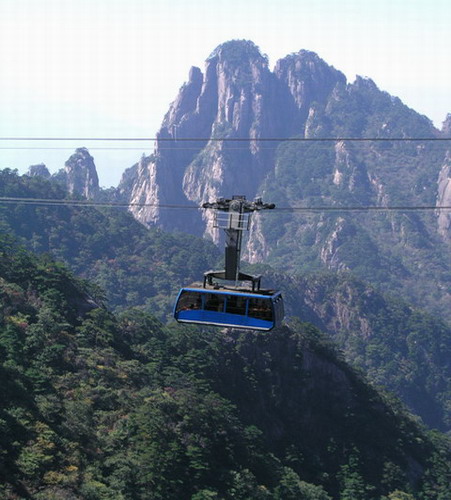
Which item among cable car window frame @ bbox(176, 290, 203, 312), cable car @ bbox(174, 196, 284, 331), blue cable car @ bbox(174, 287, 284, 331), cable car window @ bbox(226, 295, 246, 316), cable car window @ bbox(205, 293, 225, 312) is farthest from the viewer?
cable car window frame @ bbox(176, 290, 203, 312)

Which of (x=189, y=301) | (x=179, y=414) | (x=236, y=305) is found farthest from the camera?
(x=179, y=414)

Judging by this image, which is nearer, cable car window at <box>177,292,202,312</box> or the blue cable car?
the blue cable car

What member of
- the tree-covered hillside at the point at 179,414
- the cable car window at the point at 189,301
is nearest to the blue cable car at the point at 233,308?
the cable car window at the point at 189,301

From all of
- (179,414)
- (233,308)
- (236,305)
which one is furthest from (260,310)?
(179,414)

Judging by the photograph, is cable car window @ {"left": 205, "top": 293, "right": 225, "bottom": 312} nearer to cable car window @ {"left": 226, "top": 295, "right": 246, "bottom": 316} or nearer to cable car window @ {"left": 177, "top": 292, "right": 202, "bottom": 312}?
cable car window @ {"left": 226, "top": 295, "right": 246, "bottom": 316}

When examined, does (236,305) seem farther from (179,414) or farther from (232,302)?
(179,414)

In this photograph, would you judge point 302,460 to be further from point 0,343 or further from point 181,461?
point 0,343

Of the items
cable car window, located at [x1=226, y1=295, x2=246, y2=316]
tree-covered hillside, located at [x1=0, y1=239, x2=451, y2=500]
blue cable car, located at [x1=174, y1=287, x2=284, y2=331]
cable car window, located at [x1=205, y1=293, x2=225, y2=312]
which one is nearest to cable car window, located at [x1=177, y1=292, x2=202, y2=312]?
blue cable car, located at [x1=174, y1=287, x2=284, y2=331]
